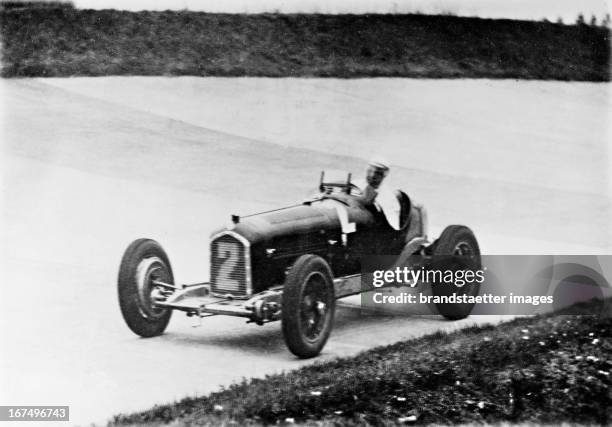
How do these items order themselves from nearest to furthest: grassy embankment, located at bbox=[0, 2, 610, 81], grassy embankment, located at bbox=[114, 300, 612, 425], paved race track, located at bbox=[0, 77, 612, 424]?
grassy embankment, located at bbox=[114, 300, 612, 425], paved race track, located at bbox=[0, 77, 612, 424], grassy embankment, located at bbox=[0, 2, 610, 81]

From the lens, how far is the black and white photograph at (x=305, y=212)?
6.28 meters

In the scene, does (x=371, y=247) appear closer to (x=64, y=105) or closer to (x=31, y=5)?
(x=64, y=105)

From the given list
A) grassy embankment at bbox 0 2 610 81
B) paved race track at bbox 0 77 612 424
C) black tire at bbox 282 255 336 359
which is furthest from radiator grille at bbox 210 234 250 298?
grassy embankment at bbox 0 2 610 81

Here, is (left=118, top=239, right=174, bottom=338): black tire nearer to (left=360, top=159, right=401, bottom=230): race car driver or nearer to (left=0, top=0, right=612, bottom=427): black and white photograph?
(left=0, top=0, right=612, bottom=427): black and white photograph

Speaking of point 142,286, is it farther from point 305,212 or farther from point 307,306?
point 305,212

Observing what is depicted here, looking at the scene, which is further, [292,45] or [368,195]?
[292,45]

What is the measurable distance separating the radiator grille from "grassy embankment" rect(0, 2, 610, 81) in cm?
172

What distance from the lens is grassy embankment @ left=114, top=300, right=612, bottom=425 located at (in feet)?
19.1

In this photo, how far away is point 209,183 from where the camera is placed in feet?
24.8

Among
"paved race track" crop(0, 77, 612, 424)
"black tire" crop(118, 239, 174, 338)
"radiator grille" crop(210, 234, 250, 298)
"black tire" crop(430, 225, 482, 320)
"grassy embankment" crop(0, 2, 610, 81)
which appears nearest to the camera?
"paved race track" crop(0, 77, 612, 424)

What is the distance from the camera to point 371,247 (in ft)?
25.7

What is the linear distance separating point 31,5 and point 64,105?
3.04 ft

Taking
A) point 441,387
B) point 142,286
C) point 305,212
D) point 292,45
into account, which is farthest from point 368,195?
point 142,286

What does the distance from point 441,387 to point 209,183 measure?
2.68 meters
